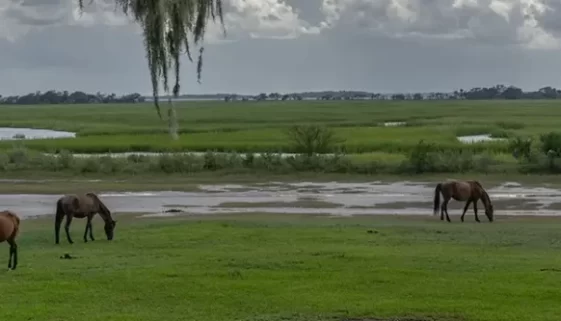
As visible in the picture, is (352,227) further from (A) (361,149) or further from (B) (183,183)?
(A) (361,149)

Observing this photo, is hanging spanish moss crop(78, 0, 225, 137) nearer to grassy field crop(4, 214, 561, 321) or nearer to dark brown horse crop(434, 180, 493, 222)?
grassy field crop(4, 214, 561, 321)

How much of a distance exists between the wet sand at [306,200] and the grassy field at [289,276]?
8476 mm

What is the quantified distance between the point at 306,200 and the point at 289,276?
1931 centimetres

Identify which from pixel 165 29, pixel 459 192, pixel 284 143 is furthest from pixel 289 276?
pixel 284 143

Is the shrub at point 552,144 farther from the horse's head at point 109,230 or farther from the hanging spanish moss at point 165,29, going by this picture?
the hanging spanish moss at point 165,29

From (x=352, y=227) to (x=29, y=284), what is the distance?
33.3 feet

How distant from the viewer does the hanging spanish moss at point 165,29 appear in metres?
13.4

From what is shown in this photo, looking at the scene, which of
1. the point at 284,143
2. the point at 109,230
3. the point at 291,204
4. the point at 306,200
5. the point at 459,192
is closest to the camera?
the point at 109,230

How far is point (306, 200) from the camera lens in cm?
3269

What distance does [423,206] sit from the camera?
30484 mm

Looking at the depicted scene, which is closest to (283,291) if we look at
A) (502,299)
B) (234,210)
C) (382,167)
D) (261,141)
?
(502,299)

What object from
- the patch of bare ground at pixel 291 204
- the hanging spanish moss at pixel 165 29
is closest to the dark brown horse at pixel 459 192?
the patch of bare ground at pixel 291 204

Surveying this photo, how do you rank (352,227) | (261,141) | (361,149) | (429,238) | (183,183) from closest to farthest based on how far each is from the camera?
(429,238)
(352,227)
(183,183)
(361,149)
(261,141)

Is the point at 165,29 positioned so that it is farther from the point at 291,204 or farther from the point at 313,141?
the point at 313,141
